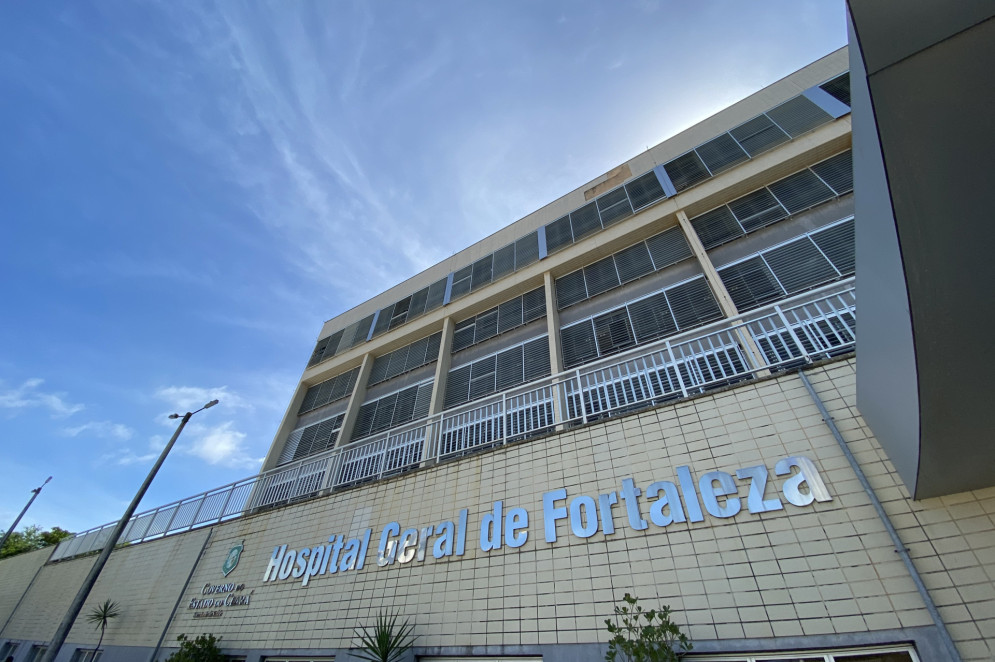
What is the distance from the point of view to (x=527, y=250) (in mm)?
14648

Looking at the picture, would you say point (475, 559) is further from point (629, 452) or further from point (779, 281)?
point (779, 281)

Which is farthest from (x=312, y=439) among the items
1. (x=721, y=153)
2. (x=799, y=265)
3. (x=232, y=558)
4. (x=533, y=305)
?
(x=721, y=153)

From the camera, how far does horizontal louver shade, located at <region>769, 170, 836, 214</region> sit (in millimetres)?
10047

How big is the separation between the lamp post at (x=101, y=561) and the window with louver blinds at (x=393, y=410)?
15.1 feet

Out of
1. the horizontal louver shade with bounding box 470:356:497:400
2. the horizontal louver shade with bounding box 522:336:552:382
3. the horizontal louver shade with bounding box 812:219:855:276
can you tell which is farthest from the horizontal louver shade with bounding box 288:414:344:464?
the horizontal louver shade with bounding box 812:219:855:276

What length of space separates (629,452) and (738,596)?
188cm

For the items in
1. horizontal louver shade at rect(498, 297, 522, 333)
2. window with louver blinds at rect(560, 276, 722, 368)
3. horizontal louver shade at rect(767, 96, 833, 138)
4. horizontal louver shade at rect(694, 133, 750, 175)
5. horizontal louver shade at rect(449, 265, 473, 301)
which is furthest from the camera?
horizontal louver shade at rect(449, 265, 473, 301)

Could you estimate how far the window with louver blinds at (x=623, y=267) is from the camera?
1168cm

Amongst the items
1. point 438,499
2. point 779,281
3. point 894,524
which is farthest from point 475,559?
point 779,281

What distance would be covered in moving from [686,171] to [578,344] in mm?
6290

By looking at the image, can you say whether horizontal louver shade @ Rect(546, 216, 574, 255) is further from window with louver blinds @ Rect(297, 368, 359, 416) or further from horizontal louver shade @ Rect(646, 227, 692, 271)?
window with louver blinds @ Rect(297, 368, 359, 416)

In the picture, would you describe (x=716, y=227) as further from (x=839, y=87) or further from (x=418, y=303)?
(x=418, y=303)

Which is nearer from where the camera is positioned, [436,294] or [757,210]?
[757,210]

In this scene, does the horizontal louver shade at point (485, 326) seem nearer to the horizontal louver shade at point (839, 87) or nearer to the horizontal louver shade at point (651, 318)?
the horizontal louver shade at point (651, 318)
